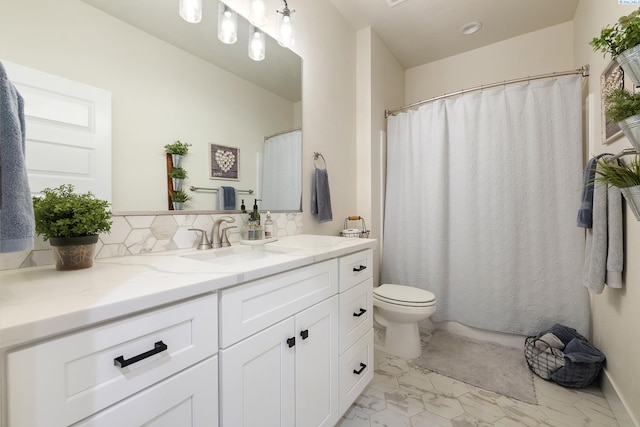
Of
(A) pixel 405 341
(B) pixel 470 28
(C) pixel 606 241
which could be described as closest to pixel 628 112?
(C) pixel 606 241

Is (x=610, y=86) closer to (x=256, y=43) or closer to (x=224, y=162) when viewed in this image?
(x=256, y=43)

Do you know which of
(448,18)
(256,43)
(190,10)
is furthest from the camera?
(448,18)

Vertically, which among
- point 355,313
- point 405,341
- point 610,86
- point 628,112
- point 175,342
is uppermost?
point 610,86

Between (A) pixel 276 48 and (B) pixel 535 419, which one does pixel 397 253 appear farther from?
(A) pixel 276 48

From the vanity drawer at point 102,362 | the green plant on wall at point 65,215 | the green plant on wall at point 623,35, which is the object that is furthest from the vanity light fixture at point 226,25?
the green plant on wall at point 623,35

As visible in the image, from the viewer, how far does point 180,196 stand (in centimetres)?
116

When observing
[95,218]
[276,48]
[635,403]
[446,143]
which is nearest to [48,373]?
[95,218]

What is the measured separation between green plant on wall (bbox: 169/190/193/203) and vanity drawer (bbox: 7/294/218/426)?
24.8 inches

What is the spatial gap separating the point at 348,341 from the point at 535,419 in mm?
1041

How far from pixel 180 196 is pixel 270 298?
2.10 feet

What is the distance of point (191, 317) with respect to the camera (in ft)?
2.12

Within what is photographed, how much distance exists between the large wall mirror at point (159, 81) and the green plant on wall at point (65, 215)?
0.57 feet

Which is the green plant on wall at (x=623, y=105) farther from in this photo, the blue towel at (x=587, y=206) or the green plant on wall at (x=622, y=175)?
the blue towel at (x=587, y=206)

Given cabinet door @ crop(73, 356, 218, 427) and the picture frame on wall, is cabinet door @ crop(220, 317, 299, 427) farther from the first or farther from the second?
the picture frame on wall
